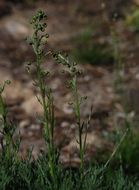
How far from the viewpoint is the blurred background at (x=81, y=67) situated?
16.8 ft

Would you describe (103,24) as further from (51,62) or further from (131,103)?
(131,103)

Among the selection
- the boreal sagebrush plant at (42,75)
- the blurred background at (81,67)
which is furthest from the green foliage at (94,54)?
the boreal sagebrush plant at (42,75)

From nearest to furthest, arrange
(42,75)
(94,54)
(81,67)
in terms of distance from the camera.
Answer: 1. (42,75)
2. (81,67)
3. (94,54)

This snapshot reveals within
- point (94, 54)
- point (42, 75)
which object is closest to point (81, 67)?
point (94, 54)

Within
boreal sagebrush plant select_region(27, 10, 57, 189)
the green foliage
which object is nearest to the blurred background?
the green foliage

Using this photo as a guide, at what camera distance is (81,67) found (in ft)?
21.9

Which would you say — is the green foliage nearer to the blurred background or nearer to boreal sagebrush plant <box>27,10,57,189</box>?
the blurred background

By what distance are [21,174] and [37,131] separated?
251cm

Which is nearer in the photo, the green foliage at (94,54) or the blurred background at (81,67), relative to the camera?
the blurred background at (81,67)

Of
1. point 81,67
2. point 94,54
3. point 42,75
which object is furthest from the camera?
point 94,54

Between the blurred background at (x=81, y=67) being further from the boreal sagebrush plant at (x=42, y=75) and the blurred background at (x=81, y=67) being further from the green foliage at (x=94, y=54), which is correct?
the boreal sagebrush plant at (x=42, y=75)

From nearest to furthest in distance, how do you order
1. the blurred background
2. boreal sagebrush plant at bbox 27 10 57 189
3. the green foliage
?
1. boreal sagebrush plant at bbox 27 10 57 189
2. the blurred background
3. the green foliage

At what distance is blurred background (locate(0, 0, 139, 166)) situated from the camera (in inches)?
201

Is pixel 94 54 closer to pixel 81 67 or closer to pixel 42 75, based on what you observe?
pixel 81 67
